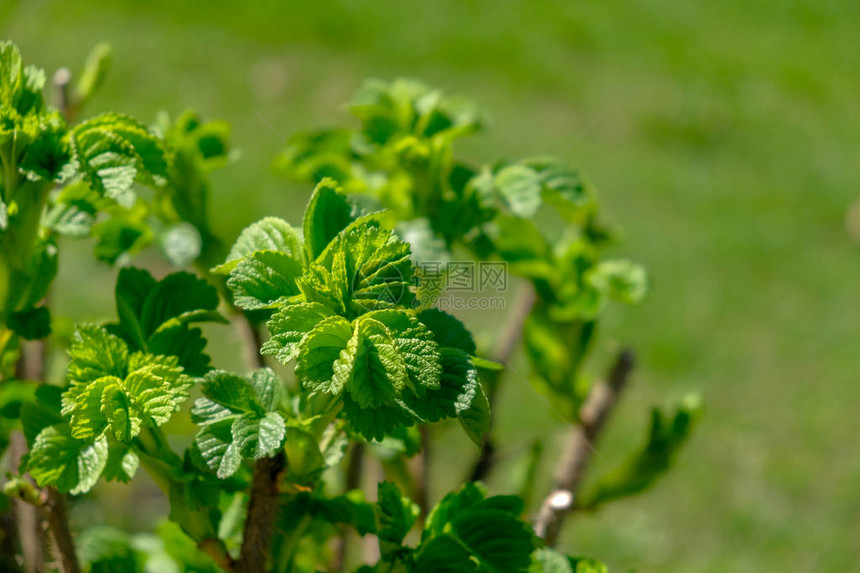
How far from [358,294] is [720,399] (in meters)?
2.11

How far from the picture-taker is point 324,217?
0.57m

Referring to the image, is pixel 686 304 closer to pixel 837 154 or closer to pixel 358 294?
pixel 837 154

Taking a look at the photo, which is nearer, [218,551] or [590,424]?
[218,551]

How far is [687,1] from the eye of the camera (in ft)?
11.6

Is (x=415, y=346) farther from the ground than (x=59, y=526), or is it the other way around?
(x=415, y=346)

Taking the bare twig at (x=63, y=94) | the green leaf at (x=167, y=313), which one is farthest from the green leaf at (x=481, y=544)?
the bare twig at (x=63, y=94)

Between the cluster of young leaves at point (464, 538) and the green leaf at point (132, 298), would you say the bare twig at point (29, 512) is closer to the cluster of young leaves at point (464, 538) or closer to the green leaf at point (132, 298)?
the green leaf at point (132, 298)

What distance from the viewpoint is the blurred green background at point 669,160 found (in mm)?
2248

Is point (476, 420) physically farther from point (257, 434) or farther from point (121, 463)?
point (121, 463)

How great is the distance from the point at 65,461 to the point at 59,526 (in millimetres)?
102

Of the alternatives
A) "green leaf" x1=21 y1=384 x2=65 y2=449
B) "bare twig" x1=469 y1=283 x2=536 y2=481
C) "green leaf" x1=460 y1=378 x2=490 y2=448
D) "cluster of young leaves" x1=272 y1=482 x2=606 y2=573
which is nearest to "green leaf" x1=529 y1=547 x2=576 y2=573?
"cluster of young leaves" x1=272 y1=482 x2=606 y2=573

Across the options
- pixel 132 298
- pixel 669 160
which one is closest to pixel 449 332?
pixel 132 298

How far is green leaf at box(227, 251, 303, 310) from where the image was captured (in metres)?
0.53

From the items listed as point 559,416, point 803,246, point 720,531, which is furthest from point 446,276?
point 803,246
